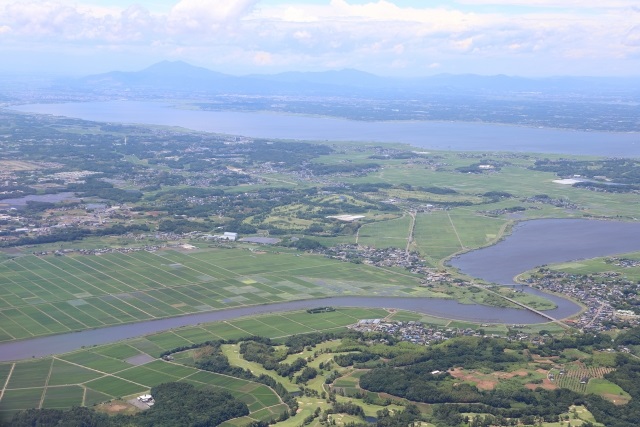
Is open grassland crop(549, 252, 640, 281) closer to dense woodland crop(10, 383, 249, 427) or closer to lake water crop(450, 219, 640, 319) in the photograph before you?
lake water crop(450, 219, 640, 319)

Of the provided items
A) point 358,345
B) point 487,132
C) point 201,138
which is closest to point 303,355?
point 358,345

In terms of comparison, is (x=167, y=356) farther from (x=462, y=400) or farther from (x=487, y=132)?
(x=487, y=132)

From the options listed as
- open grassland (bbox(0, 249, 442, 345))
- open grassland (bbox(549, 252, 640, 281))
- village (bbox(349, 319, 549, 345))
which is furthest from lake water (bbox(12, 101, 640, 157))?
village (bbox(349, 319, 549, 345))

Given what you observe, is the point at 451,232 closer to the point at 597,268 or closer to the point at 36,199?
the point at 597,268

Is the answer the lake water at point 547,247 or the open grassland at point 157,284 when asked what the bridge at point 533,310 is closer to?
the lake water at point 547,247

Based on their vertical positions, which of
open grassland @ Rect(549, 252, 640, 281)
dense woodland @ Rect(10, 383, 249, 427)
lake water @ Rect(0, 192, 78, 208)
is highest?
lake water @ Rect(0, 192, 78, 208)

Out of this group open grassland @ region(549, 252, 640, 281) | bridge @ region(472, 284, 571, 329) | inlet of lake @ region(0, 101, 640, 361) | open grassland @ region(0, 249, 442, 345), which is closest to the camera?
inlet of lake @ region(0, 101, 640, 361)
